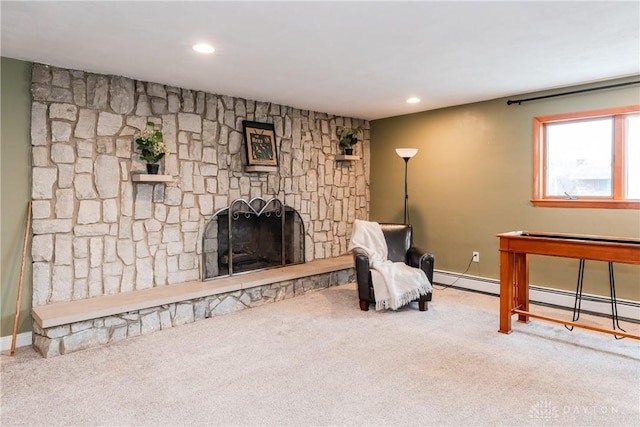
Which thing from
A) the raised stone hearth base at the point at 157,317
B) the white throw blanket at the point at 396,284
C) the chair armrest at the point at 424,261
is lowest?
the raised stone hearth base at the point at 157,317

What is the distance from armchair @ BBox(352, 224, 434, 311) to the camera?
13.4 feet

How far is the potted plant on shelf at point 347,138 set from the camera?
5531 mm

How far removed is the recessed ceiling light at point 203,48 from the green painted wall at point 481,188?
126 inches

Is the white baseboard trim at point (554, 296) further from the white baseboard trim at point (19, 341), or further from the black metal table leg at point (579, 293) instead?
the white baseboard trim at point (19, 341)

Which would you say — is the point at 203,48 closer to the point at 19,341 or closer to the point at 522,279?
→ the point at 19,341

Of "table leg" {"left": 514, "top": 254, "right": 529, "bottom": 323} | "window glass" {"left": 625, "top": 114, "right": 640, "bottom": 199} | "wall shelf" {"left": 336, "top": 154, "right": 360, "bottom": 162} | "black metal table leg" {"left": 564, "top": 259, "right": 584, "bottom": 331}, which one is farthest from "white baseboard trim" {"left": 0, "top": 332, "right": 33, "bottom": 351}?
"window glass" {"left": 625, "top": 114, "right": 640, "bottom": 199}

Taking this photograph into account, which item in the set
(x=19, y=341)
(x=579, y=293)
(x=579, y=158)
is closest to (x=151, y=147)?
(x=19, y=341)

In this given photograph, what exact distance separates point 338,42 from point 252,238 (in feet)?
8.76

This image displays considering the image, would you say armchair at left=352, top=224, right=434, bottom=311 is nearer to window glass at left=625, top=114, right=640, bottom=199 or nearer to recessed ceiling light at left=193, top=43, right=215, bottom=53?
window glass at left=625, top=114, right=640, bottom=199

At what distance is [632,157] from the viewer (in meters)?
3.83

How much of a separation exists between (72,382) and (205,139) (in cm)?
253

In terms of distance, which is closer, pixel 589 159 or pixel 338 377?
pixel 338 377

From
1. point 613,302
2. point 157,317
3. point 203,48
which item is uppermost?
point 203,48

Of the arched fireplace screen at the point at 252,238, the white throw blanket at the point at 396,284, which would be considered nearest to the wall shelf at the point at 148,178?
the arched fireplace screen at the point at 252,238
